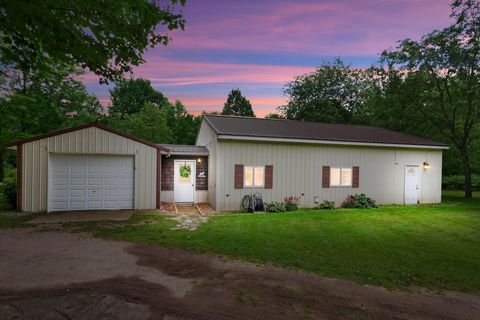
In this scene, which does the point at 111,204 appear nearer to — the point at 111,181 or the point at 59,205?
the point at 111,181

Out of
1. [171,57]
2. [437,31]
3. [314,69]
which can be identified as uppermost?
[314,69]

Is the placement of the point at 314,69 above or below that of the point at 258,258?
above

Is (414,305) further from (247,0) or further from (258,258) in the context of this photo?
(247,0)

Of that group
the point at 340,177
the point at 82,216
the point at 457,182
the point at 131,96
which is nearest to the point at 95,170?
the point at 82,216

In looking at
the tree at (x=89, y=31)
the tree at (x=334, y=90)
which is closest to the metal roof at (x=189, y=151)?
the tree at (x=89, y=31)

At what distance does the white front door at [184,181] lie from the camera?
14008 millimetres

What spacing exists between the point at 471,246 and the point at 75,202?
1346 centimetres

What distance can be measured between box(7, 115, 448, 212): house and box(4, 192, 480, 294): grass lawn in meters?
1.85

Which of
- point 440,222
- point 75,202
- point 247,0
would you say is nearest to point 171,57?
point 247,0

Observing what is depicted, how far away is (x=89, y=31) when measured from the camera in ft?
18.1

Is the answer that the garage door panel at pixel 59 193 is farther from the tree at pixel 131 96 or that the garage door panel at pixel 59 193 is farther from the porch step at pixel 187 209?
the tree at pixel 131 96

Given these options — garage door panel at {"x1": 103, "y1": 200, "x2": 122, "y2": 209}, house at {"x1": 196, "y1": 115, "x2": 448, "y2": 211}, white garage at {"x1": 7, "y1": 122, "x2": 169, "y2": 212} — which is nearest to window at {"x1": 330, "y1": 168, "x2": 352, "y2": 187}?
house at {"x1": 196, "y1": 115, "x2": 448, "y2": 211}

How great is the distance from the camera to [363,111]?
30719 millimetres

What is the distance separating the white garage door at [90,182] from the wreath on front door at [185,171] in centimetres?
274
